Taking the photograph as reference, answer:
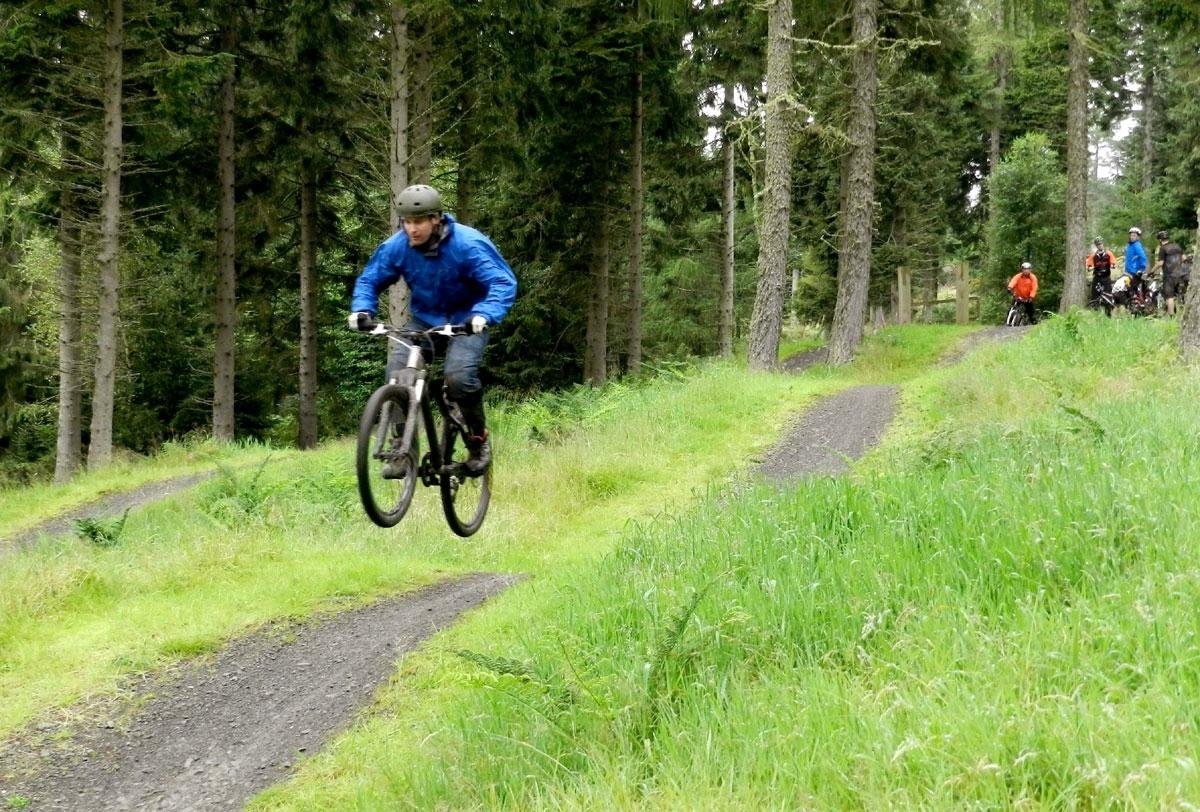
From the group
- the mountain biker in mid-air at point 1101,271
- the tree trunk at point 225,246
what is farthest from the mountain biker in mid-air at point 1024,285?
the tree trunk at point 225,246

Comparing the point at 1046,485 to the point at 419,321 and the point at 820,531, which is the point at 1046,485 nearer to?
the point at 820,531

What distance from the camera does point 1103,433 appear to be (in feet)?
18.7

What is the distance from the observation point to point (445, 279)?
23.1ft

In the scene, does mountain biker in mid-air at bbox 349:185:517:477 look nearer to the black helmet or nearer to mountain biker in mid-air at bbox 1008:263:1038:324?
the black helmet

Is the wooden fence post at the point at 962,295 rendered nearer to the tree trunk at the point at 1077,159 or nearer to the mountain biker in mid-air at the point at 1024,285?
the mountain biker in mid-air at the point at 1024,285

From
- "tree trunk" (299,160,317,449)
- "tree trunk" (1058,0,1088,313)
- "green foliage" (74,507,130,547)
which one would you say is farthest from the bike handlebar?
"tree trunk" (1058,0,1088,313)

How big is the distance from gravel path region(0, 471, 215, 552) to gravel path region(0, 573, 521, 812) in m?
7.95

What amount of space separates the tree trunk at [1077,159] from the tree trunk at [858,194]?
6.19 m

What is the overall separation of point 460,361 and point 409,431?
2.53 feet

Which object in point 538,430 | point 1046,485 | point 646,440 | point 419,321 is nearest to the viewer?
point 1046,485

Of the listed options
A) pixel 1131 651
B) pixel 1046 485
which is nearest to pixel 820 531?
pixel 1046 485

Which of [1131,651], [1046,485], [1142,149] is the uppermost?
[1142,149]

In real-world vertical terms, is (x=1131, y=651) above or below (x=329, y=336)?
below

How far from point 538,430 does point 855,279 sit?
385 inches
